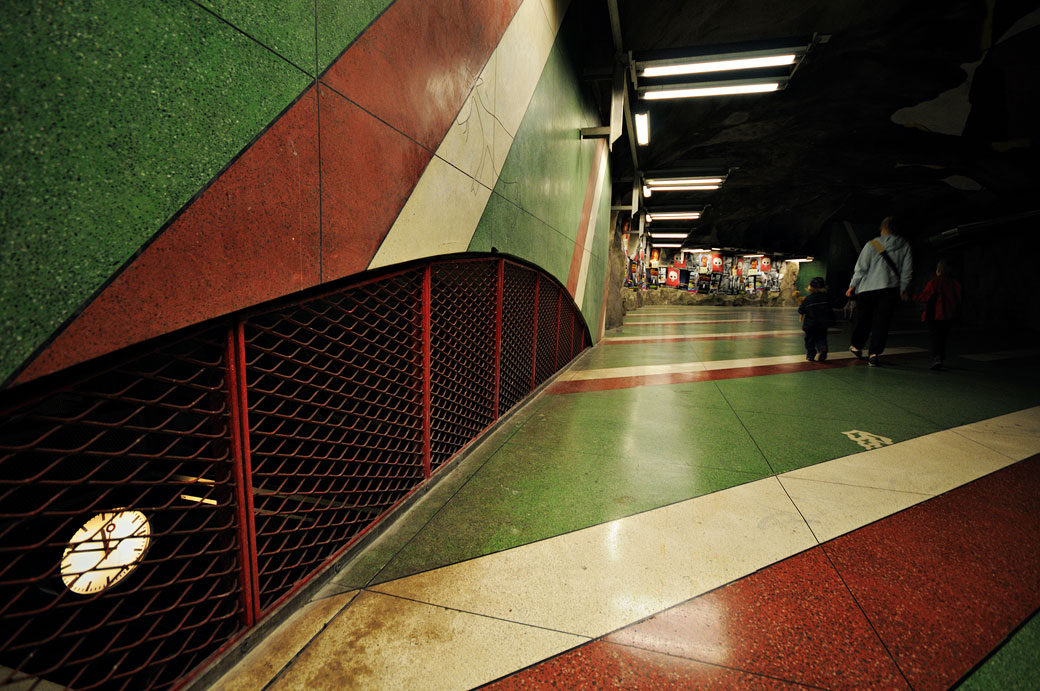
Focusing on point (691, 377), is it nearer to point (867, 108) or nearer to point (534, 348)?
point (534, 348)

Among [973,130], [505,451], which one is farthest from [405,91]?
[973,130]

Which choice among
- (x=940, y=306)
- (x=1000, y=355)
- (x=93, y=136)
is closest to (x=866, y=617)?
(x=93, y=136)

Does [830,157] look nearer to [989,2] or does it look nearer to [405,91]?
[989,2]

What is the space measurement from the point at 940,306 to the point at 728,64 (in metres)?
4.21

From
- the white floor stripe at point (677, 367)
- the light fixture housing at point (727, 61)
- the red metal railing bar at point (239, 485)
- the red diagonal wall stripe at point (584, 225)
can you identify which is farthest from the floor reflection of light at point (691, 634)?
the light fixture housing at point (727, 61)

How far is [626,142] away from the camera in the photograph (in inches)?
347

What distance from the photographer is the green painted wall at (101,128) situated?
29.2 inches

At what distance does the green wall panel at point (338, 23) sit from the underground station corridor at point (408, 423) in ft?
0.04

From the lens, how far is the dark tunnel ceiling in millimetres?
6031

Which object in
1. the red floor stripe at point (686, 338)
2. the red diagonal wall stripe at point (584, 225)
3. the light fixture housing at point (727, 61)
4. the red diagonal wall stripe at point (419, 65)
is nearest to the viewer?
the red diagonal wall stripe at point (419, 65)

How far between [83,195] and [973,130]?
653 inches

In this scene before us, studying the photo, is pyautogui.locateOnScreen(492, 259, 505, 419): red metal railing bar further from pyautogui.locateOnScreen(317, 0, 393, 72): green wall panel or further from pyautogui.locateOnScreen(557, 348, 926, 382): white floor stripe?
pyautogui.locateOnScreen(557, 348, 926, 382): white floor stripe

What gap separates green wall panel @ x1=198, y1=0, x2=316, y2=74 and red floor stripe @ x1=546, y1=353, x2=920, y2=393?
3538mm

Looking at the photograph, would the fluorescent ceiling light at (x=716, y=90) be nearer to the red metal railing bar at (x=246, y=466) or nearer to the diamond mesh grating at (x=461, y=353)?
the diamond mesh grating at (x=461, y=353)
